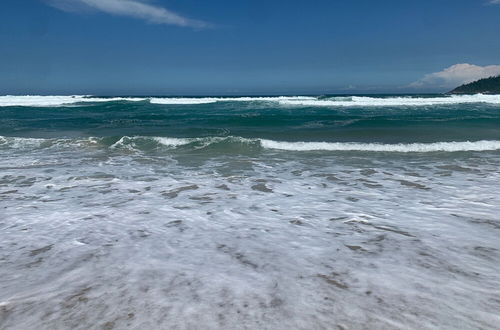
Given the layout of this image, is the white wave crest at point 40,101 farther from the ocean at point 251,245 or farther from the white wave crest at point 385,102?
the ocean at point 251,245

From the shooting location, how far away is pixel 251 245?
3980mm

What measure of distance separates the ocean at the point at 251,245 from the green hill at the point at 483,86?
2134 inches

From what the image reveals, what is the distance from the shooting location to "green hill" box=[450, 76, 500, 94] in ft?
179

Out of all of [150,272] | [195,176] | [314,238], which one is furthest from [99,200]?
[314,238]

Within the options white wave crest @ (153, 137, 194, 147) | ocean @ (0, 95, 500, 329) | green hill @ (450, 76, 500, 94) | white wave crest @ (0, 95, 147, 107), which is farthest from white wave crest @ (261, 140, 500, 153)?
green hill @ (450, 76, 500, 94)

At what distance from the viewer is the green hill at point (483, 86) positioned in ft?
179

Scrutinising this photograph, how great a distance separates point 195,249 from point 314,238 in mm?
1246

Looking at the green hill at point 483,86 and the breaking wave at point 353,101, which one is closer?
the breaking wave at point 353,101

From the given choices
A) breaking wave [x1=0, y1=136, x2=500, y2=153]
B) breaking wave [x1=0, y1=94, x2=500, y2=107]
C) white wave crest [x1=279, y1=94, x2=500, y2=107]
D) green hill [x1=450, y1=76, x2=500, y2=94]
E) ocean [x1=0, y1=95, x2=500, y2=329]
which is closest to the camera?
ocean [x1=0, y1=95, x2=500, y2=329]

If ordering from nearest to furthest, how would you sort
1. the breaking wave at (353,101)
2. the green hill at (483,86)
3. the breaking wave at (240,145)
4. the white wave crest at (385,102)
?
the breaking wave at (240,145) → the white wave crest at (385,102) → the breaking wave at (353,101) → the green hill at (483,86)

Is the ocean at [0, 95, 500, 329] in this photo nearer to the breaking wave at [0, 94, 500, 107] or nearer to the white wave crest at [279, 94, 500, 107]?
the white wave crest at [279, 94, 500, 107]

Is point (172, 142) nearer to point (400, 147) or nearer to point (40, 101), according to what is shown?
point (400, 147)

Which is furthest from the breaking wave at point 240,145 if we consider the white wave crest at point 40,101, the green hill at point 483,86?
the green hill at point 483,86

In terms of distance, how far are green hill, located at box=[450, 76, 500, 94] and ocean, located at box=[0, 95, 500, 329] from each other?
178 ft
